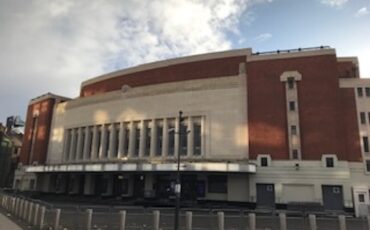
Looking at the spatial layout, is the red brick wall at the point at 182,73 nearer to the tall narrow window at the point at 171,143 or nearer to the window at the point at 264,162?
the tall narrow window at the point at 171,143

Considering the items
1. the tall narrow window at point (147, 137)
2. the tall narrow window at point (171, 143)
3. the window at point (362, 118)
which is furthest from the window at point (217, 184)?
the window at point (362, 118)

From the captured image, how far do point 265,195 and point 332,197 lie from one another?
7.33m

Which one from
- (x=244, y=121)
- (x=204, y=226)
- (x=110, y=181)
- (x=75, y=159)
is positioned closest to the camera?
(x=204, y=226)

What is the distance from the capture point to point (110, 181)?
5231cm

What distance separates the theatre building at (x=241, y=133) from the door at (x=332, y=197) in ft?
0.35

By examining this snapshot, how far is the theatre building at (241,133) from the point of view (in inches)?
1569

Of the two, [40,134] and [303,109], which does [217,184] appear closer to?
[303,109]

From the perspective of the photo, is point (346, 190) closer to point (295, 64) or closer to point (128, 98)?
point (295, 64)

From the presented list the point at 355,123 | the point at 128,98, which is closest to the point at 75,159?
the point at 128,98

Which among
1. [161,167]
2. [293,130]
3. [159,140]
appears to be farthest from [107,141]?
[293,130]

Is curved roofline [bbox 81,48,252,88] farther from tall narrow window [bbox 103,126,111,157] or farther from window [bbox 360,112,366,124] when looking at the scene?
window [bbox 360,112,366,124]

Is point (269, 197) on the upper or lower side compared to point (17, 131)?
lower

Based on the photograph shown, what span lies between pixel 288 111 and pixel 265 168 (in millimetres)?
7508

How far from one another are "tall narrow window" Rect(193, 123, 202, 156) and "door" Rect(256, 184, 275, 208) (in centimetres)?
881
